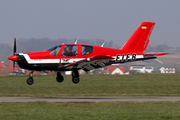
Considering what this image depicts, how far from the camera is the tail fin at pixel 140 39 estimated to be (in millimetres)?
25734

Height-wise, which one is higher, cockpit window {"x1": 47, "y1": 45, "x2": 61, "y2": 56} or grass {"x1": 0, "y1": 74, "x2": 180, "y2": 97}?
cockpit window {"x1": 47, "y1": 45, "x2": 61, "y2": 56}

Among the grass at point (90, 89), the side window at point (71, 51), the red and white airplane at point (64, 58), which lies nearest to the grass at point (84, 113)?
the red and white airplane at point (64, 58)

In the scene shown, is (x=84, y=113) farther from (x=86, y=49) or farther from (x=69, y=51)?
(x=86, y=49)

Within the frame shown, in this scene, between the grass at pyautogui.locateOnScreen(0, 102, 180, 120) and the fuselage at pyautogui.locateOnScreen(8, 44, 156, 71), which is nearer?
the grass at pyautogui.locateOnScreen(0, 102, 180, 120)

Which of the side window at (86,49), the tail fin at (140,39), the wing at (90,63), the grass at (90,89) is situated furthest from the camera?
the grass at (90,89)

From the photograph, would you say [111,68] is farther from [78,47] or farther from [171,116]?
[171,116]

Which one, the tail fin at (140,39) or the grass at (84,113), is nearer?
the grass at (84,113)

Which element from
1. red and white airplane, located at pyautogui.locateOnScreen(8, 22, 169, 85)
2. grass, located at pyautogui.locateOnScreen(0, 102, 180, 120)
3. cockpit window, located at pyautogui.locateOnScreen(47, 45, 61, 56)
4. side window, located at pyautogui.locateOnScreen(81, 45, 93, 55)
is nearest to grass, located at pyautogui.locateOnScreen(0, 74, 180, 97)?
red and white airplane, located at pyautogui.locateOnScreen(8, 22, 169, 85)

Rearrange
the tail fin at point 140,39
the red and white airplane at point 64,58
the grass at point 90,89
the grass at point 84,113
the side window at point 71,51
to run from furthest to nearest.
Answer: the grass at point 90,89
the tail fin at point 140,39
the side window at point 71,51
the red and white airplane at point 64,58
the grass at point 84,113

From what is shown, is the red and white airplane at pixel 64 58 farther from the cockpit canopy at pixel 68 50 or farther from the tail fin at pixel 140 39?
the tail fin at pixel 140 39

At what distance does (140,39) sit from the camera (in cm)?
2606

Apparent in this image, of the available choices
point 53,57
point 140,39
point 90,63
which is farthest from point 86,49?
point 140,39

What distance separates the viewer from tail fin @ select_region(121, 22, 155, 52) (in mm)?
25734

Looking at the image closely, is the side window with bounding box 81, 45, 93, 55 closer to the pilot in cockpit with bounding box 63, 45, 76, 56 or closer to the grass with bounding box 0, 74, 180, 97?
the pilot in cockpit with bounding box 63, 45, 76, 56
